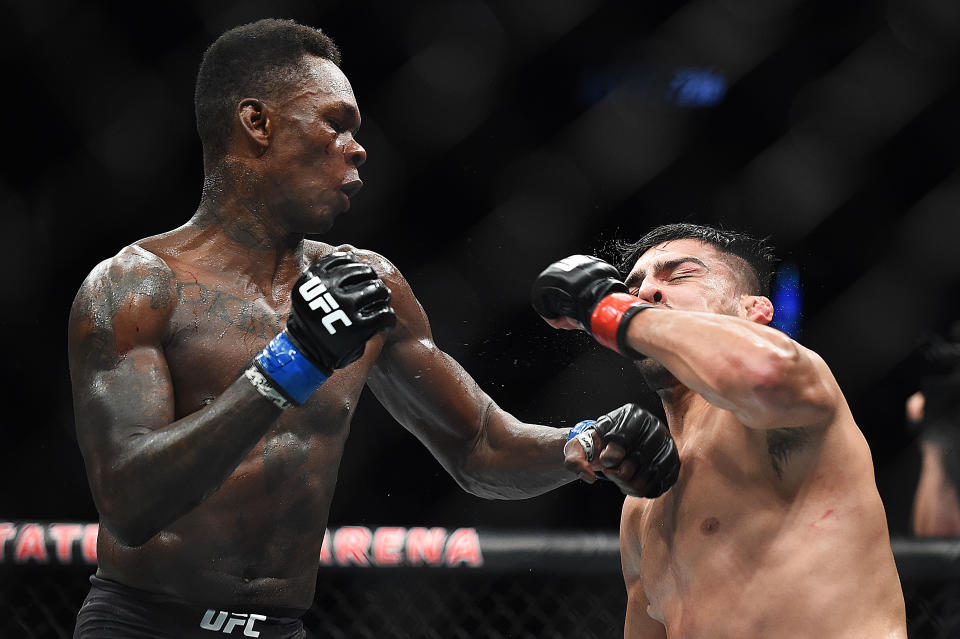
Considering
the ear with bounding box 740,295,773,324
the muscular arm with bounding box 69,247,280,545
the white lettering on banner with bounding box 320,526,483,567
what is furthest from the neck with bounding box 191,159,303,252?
the ear with bounding box 740,295,773,324

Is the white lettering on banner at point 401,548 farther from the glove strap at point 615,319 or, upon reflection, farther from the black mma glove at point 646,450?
the glove strap at point 615,319

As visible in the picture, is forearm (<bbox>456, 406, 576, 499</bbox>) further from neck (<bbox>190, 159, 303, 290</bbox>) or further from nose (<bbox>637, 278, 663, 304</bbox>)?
neck (<bbox>190, 159, 303, 290</bbox>)

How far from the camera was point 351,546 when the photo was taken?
2.26 metres

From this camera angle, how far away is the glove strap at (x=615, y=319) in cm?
149

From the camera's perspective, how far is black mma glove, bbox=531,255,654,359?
1.50 m

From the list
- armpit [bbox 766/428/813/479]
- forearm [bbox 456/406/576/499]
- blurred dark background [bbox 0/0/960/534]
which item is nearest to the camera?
armpit [bbox 766/428/813/479]

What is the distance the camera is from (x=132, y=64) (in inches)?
142

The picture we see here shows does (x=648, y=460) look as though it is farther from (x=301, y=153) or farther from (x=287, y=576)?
(x=301, y=153)

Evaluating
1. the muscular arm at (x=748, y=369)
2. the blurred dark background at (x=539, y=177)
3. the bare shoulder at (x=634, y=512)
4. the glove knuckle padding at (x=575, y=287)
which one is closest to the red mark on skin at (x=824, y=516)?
the muscular arm at (x=748, y=369)

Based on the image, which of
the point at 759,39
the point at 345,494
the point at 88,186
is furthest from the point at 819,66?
the point at 88,186

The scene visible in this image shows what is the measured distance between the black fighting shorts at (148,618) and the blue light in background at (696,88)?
329 cm

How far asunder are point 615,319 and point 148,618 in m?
0.87

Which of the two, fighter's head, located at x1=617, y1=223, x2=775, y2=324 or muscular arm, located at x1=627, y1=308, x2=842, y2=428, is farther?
fighter's head, located at x1=617, y1=223, x2=775, y2=324

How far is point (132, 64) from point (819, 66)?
9.31ft
